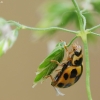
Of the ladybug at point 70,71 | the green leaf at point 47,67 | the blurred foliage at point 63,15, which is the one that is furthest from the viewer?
the blurred foliage at point 63,15

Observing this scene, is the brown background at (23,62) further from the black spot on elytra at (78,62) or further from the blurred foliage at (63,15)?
the black spot on elytra at (78,62)

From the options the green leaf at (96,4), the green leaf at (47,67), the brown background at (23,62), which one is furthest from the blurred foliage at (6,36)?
the brown background at (23,62)

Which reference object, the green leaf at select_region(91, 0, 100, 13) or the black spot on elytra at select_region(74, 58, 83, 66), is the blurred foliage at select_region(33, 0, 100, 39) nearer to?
the green leaf at select_region(91, 0, 100, 13)

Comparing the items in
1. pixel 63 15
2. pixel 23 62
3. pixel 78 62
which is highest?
pixel 23 62

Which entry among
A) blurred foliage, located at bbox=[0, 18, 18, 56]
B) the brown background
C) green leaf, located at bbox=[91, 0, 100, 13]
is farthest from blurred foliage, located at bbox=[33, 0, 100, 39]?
the brown background

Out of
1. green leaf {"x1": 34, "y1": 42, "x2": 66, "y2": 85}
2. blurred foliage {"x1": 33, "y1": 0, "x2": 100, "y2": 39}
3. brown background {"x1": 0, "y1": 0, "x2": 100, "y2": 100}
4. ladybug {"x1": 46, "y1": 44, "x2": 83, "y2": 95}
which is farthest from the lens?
brown background {"x1": 0, "y1": 0, "x2": 100, "y2": 100}

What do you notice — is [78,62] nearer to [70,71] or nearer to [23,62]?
[70,71]

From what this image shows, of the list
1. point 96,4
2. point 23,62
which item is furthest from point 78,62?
point 23,62

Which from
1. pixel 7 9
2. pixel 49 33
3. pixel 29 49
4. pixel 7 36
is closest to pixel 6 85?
pixel 29 49
